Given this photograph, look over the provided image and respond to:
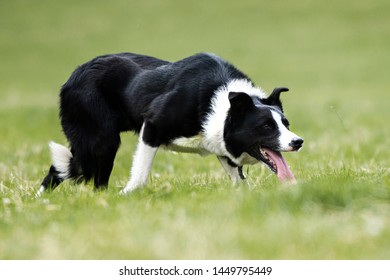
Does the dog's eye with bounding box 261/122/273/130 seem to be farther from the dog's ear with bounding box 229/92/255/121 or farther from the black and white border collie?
the dog's ear with bounding box 229/92/255/121

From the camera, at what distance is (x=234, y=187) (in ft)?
20.1

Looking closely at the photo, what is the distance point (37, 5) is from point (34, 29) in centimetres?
396

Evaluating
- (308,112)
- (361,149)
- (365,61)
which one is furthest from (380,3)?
(361,149)

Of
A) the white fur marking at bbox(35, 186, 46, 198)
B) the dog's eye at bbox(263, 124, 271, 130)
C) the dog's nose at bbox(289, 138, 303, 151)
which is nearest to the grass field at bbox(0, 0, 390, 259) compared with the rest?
the white fur marking at bbox(35, 186, 46, 198)

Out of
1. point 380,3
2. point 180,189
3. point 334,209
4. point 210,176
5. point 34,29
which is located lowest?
point 34,29

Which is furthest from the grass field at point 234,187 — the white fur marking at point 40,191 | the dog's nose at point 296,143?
the dog's nose at point 296,143

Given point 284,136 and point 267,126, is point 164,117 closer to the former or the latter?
point 267,126

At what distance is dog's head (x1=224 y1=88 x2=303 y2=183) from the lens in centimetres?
624

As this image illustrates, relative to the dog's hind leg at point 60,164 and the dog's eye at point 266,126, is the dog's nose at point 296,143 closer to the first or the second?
the dog's eye at point 266,126

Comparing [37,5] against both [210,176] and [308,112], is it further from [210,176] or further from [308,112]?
[210,176]

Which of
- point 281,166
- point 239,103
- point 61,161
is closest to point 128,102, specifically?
point 61,161

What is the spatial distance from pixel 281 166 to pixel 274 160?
89 millimetres

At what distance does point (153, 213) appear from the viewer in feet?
17.2

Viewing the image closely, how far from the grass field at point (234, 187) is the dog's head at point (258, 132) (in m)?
0.24
